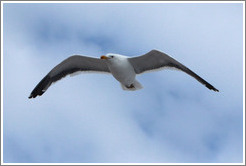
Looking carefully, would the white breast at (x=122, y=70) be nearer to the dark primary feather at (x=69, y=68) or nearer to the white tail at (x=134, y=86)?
the white tail at (x=134, y=86)

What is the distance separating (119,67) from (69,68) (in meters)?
1.22

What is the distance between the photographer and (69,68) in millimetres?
8047

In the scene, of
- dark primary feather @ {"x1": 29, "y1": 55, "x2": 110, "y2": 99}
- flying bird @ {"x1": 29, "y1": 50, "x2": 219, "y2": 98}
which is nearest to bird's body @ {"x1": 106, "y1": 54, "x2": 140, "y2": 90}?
flying bird @ {"x1": 29, "y1": 50, "x2": 219, "y2": 98}

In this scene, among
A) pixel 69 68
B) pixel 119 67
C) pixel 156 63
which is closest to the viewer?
pixel 119 67

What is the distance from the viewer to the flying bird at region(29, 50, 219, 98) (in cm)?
736

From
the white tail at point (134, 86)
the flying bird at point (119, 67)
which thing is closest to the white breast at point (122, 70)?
the flying bird at point (119, 67)

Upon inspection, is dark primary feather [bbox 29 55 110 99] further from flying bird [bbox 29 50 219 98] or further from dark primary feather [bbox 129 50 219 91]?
dark primary feather [bbox 129 50 219 91]

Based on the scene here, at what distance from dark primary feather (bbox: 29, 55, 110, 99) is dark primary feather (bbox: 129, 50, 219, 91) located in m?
0.70

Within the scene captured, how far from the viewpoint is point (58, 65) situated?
7.99m

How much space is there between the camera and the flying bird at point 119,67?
290 inches

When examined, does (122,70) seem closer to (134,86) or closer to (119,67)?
(119,67)

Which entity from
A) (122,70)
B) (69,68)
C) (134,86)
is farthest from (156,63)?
(69,68)

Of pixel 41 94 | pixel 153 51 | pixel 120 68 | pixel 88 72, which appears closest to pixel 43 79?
pixel 41 94

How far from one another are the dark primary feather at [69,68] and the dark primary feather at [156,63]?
70cm
